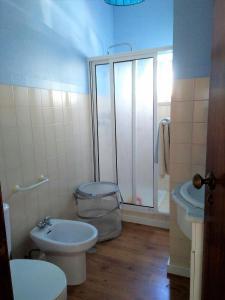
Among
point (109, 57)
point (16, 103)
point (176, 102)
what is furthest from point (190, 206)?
point (109, 57)

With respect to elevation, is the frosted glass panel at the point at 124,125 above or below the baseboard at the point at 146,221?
above

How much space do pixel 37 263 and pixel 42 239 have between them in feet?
0.93

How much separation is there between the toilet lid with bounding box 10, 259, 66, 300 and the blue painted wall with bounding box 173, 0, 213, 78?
153cm

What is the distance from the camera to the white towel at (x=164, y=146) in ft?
6.56

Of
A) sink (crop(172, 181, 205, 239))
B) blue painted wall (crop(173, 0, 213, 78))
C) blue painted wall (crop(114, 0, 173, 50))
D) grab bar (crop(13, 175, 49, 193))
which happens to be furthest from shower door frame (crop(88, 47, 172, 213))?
sink (crop(172, 181, 205, 239))

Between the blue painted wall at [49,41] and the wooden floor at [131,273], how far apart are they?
160cm

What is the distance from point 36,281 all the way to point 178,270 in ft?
3.76

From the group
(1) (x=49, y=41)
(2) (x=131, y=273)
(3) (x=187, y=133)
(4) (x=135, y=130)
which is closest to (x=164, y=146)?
(3) (x=187, y=133)

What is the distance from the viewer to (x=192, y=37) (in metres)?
1.55

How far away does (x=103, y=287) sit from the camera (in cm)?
169

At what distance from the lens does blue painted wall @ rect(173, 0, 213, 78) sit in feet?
4.95

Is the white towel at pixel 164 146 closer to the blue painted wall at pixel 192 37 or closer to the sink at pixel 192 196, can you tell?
the blue painted wall at pixel 192 37

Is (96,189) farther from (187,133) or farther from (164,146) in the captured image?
(187,133)

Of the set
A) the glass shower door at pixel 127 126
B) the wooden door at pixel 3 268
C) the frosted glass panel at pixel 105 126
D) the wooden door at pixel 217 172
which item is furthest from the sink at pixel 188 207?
the frosted glass panel at pixel 105 126
